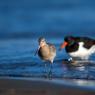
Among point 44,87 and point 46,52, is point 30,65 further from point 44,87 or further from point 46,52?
point 44,87

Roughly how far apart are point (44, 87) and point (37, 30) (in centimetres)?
815

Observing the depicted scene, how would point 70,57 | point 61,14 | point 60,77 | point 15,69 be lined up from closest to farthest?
1. point 60,77
2. point 15,69
3. point 70,57
4. point 61,14

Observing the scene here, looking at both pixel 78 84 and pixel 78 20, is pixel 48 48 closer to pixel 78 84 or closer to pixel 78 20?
pixel 78 84

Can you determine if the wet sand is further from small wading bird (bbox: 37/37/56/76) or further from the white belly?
the white belly

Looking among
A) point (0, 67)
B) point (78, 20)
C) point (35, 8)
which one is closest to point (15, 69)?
point (0, 67)

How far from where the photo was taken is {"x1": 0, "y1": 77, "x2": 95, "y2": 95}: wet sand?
7.25 m

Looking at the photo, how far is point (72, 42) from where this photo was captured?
41.4 ft

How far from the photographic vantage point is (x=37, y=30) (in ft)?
51.6

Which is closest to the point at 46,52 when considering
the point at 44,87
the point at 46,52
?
the point at 46,52

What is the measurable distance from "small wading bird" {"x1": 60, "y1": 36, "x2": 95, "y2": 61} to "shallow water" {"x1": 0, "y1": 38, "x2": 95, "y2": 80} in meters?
0.15

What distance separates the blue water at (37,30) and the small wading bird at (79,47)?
0.15 meters

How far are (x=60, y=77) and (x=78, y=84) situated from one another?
1289mm

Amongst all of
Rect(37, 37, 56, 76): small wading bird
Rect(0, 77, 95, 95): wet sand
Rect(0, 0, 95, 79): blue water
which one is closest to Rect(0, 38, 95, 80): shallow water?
Rect(0, 0, 95, 79): blue water

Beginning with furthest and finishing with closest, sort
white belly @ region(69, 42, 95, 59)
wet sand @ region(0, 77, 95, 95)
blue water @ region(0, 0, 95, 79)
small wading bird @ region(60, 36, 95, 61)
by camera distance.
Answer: small wading bird @ region(60, 36, 95, 61) → white belly @ region(69, 42, 95, 59) → blue water @ region(0, 0, 95, 79) → wet sand @ region(0, 77, 95, 95)
